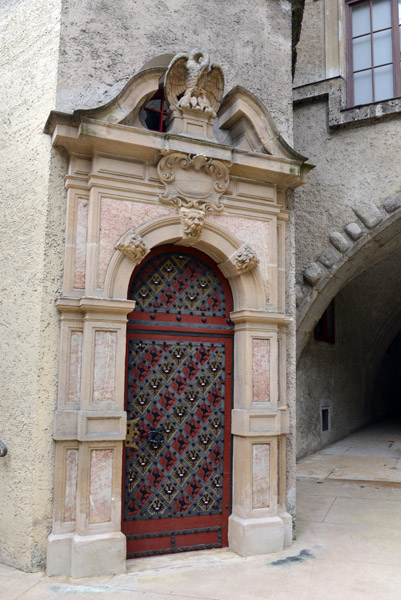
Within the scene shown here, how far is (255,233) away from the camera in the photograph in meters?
4.61

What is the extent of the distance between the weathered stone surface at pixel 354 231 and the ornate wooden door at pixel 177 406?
3.01 meters

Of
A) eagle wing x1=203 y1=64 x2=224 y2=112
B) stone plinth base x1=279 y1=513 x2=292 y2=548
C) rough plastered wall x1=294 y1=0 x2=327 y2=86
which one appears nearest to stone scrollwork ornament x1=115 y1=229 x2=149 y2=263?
eagle wing x1=203 y1=64 x2=224 y2=112

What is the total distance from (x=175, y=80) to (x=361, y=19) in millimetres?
4876

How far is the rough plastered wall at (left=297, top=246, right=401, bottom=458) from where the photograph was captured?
8.33 meters

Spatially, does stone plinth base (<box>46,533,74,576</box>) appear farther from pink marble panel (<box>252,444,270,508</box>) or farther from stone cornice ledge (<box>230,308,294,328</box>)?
stone cornice ledge (<box>230,308,294,328</box>)

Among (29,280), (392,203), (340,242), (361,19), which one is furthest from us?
(361,19)

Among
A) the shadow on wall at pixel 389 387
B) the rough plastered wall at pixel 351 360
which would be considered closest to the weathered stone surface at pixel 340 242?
the rough plastered wall at pixel 351 360

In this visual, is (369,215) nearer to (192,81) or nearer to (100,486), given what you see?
(192,81)

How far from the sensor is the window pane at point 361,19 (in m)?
7.84

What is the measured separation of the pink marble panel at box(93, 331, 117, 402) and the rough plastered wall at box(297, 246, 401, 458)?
4433 millimetres

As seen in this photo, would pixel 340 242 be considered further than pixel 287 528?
Yes

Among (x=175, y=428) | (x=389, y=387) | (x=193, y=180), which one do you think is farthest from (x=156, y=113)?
(x=389, y=387)

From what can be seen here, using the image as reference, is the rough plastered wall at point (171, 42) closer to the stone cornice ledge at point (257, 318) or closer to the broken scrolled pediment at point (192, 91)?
the broken scrolled pediment at point (192, 91)

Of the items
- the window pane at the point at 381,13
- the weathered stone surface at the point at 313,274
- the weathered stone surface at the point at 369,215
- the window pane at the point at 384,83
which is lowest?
the weathered stone surface at the point at 313,274
